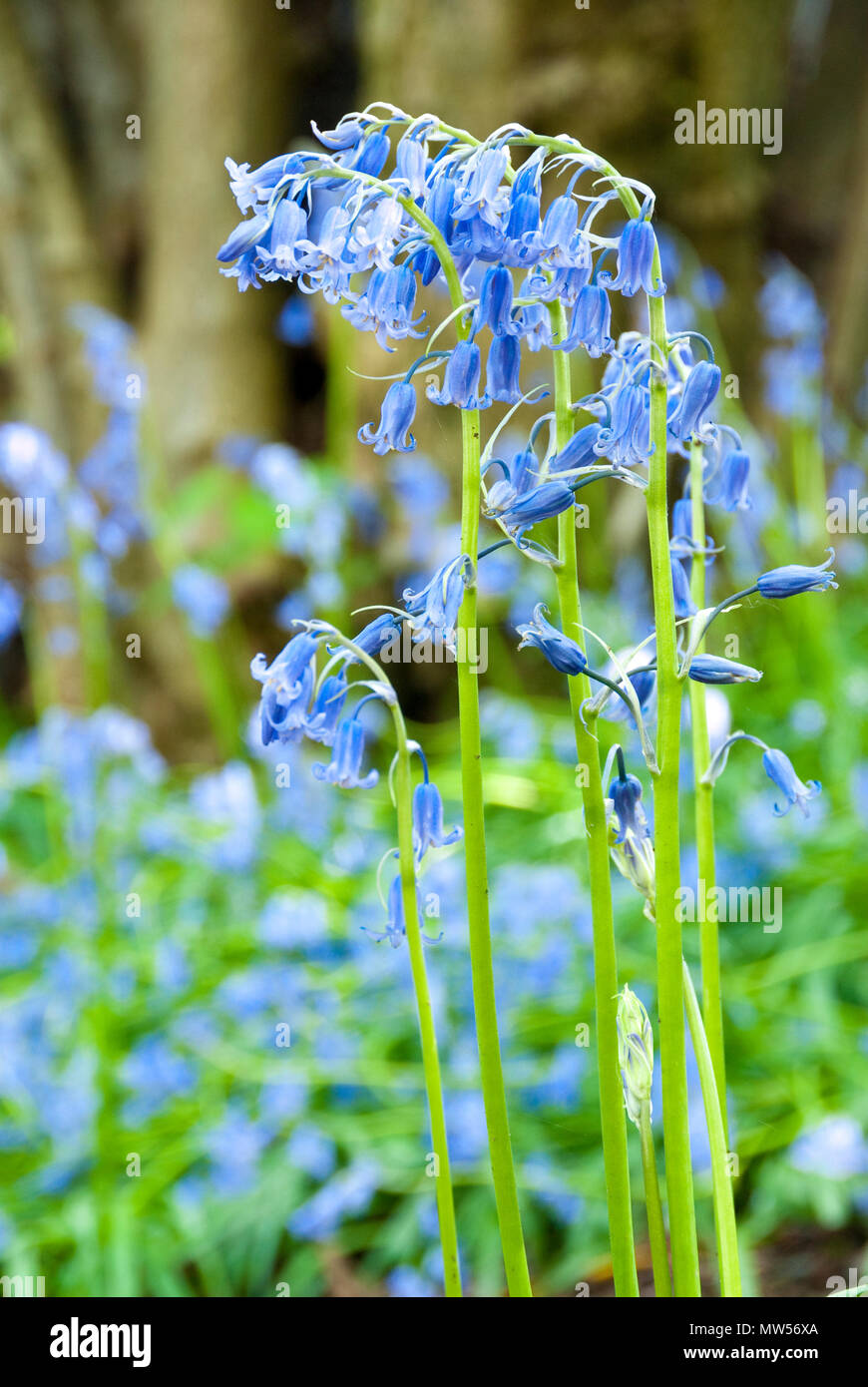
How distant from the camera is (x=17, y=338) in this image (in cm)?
386

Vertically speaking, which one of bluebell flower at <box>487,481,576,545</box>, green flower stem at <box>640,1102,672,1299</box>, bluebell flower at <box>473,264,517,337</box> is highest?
bluebell flower at <box>473,264,517,337</box>

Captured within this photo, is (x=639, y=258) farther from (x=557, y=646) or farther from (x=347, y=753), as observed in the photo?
(x=347, y=753)

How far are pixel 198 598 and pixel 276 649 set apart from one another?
2.94 feet

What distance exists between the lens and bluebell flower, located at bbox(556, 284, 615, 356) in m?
0.71

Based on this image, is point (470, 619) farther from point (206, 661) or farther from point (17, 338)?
point (17, 338)

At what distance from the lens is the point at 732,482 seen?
0.93 m

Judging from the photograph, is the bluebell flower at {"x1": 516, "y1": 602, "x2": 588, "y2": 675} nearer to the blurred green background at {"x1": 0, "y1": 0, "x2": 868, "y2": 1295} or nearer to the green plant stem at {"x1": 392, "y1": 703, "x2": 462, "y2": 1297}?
the green plant stem at {"x1": 392, "y1": 703, "x2": 462, "y2": 1297}

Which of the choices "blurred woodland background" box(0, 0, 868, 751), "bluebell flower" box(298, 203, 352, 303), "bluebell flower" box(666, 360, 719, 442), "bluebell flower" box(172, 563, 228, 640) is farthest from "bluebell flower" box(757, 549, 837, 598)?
"blurred woodland background" box(0, 0, 868, 751)

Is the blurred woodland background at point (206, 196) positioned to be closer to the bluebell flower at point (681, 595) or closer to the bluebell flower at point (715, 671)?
the bluebell flower at point (681, 595)

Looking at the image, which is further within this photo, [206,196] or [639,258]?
[206,196]

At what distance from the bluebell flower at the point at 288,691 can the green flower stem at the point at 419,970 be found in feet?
0.08

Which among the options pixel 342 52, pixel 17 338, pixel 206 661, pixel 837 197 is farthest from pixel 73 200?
pixel 837 197

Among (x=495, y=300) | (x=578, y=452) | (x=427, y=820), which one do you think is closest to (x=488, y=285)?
(x=495, y=300)

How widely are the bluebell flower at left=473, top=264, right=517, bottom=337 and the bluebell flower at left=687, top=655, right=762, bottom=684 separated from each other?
0.24 meters
